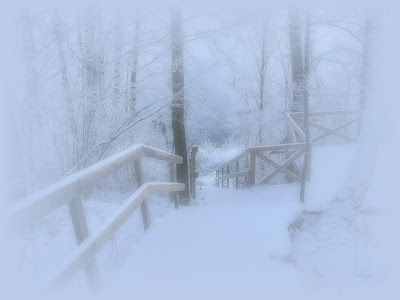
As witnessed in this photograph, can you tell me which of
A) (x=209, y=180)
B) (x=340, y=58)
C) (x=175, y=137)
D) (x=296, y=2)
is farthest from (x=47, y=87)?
(x=209, y=180)

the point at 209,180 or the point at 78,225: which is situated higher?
the point at 78,225

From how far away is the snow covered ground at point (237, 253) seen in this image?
2.92 m

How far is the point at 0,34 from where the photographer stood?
5344 mm

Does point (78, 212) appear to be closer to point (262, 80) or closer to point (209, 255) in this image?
point (209, 255)

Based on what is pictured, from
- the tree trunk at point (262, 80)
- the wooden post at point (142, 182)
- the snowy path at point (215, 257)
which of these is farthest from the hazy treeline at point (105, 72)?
the tree trunk at point (262, 80)

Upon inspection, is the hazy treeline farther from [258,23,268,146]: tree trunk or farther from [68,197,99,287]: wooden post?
[258,23,268,146]: tree trunk

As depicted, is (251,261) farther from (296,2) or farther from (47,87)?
(296,2)

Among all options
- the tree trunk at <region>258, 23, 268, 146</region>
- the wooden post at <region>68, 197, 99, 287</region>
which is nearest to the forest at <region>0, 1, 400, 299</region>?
the wooden post at <region>68, 197, 99, 287</region>

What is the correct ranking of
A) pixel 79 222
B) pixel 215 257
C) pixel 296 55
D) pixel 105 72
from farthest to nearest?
pixel 296 55 < pixel 105 72 < pixel 215 257 < pixel 79 222

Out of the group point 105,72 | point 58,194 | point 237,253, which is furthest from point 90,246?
point 105,72

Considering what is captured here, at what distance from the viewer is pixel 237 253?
3.53 meters

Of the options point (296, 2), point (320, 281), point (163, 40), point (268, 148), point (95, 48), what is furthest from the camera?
point (296, 2)

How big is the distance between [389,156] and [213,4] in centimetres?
571

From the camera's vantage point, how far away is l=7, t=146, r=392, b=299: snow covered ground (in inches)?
115
